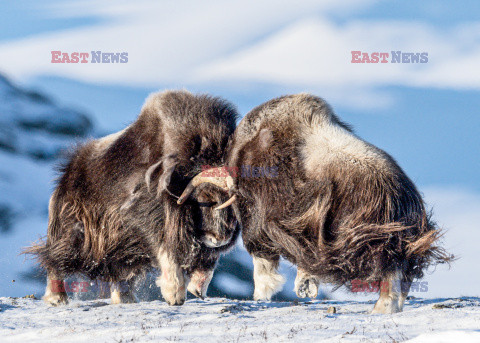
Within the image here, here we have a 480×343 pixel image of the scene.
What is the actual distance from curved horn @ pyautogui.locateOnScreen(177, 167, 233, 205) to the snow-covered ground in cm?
99

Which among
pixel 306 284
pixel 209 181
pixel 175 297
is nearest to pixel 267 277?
pixel 306 284

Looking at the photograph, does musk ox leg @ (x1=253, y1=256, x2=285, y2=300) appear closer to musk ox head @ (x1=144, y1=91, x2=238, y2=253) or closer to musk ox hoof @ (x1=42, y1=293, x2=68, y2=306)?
musk ox head @ (x1=144, y1=91, x2=238, y2=253)

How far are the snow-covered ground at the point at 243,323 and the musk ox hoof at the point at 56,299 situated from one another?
1.11 ft

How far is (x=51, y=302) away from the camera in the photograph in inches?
245

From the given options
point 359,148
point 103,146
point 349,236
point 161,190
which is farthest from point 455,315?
point 103,146

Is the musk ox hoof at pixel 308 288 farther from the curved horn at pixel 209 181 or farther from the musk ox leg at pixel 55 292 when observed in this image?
the musk ox leg at pixel 55 292

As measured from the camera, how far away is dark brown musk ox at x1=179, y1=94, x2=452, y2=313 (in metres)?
4.71

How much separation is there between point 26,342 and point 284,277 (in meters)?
2.46

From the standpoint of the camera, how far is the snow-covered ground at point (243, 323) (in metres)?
3.81

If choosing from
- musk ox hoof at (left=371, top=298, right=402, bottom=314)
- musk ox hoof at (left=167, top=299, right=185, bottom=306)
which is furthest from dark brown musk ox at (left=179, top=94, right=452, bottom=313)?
musk ox hoof at (left=167, top=299, right=185, bottom=306)

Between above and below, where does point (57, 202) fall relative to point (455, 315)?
above

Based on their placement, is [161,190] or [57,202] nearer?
[161,190]

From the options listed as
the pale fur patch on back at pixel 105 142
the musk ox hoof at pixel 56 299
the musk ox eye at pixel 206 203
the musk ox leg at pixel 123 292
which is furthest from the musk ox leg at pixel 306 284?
the musk ox hoof at pixel 56 299

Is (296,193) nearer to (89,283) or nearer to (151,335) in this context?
(151,335)
